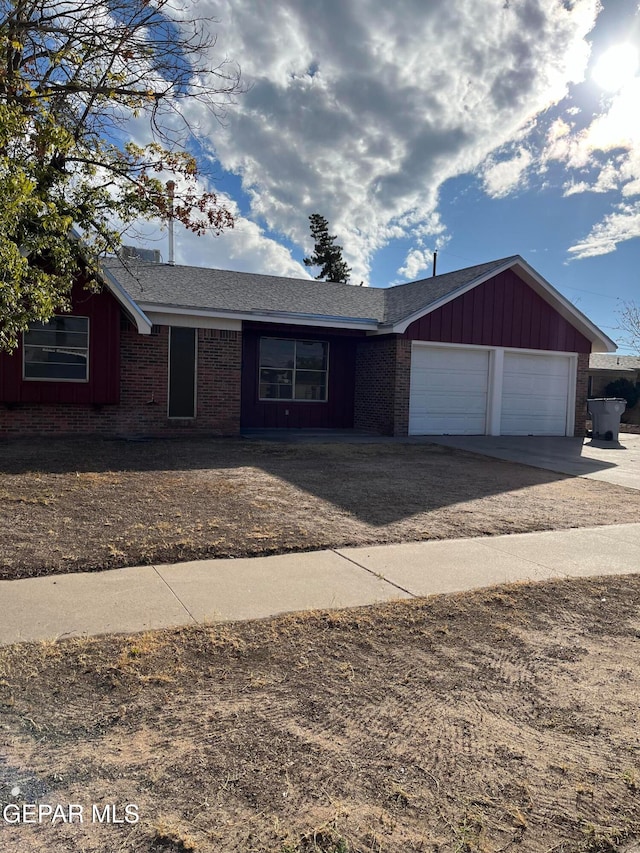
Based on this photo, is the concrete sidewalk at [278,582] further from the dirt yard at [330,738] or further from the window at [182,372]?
the window at [182,372]

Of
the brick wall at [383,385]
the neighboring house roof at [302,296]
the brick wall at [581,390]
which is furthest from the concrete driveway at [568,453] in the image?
the neighboring house roof at [302,296]

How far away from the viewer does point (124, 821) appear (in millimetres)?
2217

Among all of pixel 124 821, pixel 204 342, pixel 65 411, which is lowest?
pixel 124 821

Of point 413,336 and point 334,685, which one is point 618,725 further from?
point 413,336

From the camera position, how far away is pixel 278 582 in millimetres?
4848

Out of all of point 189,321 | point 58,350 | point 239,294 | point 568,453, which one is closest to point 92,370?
point 58,350

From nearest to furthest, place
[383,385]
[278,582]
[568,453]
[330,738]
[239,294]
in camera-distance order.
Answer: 1. [330,738]
2. [278,582]
3. [568,453]
4. [239,294]
5. [383,385]

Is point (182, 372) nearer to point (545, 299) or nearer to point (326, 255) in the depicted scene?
point (545, 299)

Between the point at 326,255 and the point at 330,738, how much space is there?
48722 millimetres

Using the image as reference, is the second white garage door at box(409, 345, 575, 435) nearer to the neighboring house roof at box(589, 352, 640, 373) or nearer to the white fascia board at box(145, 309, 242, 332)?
the white fascia board at box(145, 309, 242, 332)

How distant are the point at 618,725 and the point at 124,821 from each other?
2.31 meters

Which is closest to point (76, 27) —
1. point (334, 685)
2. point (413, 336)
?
point (334, 685)

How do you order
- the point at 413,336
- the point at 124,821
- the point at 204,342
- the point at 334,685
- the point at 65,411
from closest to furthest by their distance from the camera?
the point at 124,821 → the point at 334,685 → the point at 65,411 → the point at 204,342 → the point at 413,336

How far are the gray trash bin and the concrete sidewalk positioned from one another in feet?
40.2
